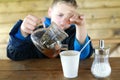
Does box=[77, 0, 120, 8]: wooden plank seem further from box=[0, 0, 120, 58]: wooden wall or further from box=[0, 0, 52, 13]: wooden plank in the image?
box=[0, 0, 52, 13]: wooden plank

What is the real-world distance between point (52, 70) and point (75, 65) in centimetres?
17

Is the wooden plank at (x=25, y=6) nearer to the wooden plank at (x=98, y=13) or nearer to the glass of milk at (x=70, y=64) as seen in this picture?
the wooden plank at (x=98, y=13)

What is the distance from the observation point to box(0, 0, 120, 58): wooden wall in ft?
8.29

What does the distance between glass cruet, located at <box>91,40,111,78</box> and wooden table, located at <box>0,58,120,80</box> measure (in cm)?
2

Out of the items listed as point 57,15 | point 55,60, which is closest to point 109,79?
point 55,60

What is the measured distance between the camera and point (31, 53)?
4.97 feet

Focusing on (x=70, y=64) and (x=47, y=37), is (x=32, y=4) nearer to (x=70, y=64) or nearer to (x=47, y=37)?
(x=47, y=37)

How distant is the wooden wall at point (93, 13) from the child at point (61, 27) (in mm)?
961

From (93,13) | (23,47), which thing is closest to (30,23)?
(23,47)

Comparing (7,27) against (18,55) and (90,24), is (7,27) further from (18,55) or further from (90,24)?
(18,55)

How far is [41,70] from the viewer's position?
3.90ft

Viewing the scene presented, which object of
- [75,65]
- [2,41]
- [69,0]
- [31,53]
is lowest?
[2,41]

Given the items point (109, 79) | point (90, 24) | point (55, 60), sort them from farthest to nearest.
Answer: point (90, 24)
point (55, 60)
point (109, 79)

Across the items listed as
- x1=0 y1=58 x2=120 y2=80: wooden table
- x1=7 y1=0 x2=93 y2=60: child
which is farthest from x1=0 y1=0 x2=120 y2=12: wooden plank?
x1=0 y1=58 x2=120 y2=80: wooden table
